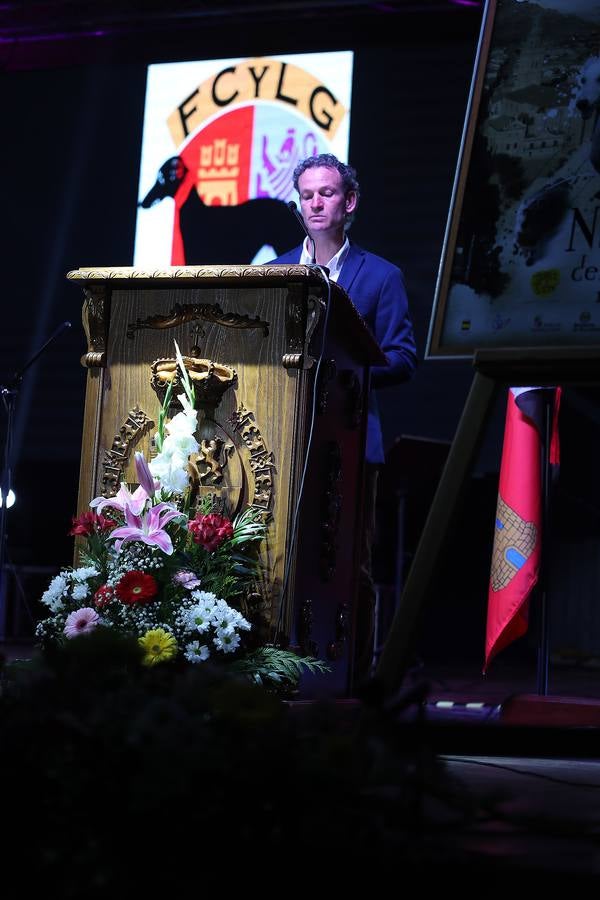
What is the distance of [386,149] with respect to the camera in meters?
5.90

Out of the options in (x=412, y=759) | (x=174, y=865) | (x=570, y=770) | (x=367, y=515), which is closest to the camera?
(x=174, y=865)

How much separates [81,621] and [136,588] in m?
0.12

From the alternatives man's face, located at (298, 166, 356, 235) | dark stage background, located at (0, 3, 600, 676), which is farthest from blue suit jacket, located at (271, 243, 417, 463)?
dark stage background, located at (0, 3, 600, 676)

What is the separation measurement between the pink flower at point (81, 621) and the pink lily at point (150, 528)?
0.45ft

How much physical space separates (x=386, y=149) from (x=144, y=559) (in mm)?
4246

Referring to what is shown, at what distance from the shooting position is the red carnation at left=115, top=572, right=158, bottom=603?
2066mm

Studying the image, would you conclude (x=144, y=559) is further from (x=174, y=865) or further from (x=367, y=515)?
(x=174, y=865)

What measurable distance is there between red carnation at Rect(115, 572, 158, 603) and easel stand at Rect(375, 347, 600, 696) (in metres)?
0.77

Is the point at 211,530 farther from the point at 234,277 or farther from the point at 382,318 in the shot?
the point at 382,318

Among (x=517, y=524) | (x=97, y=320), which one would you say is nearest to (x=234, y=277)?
(x=97, y=320)

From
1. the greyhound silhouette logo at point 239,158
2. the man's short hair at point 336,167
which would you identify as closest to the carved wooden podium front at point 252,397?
the man's short hair at point 336,167

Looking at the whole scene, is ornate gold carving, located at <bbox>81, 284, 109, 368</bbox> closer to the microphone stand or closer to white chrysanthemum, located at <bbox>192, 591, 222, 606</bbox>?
white chrysanthemum, located at <bbox>192, 591, 222, 606</bbox>

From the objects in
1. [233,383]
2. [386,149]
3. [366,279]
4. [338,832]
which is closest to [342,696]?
[233,383]

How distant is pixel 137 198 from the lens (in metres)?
6.25
